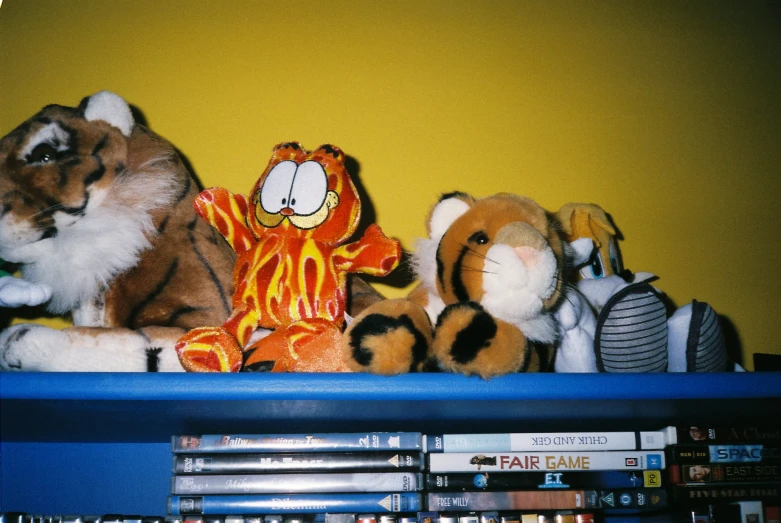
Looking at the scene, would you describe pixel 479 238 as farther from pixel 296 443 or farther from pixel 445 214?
pixel 296 443

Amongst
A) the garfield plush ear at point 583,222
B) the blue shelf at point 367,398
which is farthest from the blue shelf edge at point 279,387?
the garfield plush ear at point 583,222

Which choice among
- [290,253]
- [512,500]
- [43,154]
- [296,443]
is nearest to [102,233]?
[43,154]

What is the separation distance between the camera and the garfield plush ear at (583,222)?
800mm

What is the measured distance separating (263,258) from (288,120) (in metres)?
0.35

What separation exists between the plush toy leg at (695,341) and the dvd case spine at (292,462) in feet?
0.98

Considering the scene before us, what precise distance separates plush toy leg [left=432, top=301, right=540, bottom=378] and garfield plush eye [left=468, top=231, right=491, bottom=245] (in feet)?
0.24

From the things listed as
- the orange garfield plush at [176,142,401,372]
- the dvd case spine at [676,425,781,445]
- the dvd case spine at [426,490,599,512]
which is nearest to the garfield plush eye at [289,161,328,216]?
the orange garfield plush at [176,142,401,372]

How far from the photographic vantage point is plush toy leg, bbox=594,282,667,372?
0.58 meters

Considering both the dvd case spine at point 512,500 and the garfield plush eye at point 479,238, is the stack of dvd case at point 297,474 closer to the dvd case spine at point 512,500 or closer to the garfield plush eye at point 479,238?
the dvd case spine at point 512,500

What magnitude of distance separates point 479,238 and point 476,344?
0.11 metres

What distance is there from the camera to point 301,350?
22.4 inches

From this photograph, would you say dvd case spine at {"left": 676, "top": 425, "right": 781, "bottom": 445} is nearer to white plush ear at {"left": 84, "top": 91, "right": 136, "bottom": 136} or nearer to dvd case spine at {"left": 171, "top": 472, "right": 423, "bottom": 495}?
dvd case spine at {"left": 171, "top": 472, "right": 423, "bottom": 495}

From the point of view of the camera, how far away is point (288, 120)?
92cm

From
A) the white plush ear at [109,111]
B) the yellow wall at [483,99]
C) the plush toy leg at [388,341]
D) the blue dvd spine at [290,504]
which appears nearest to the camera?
the plush toy leg at [388,341]
